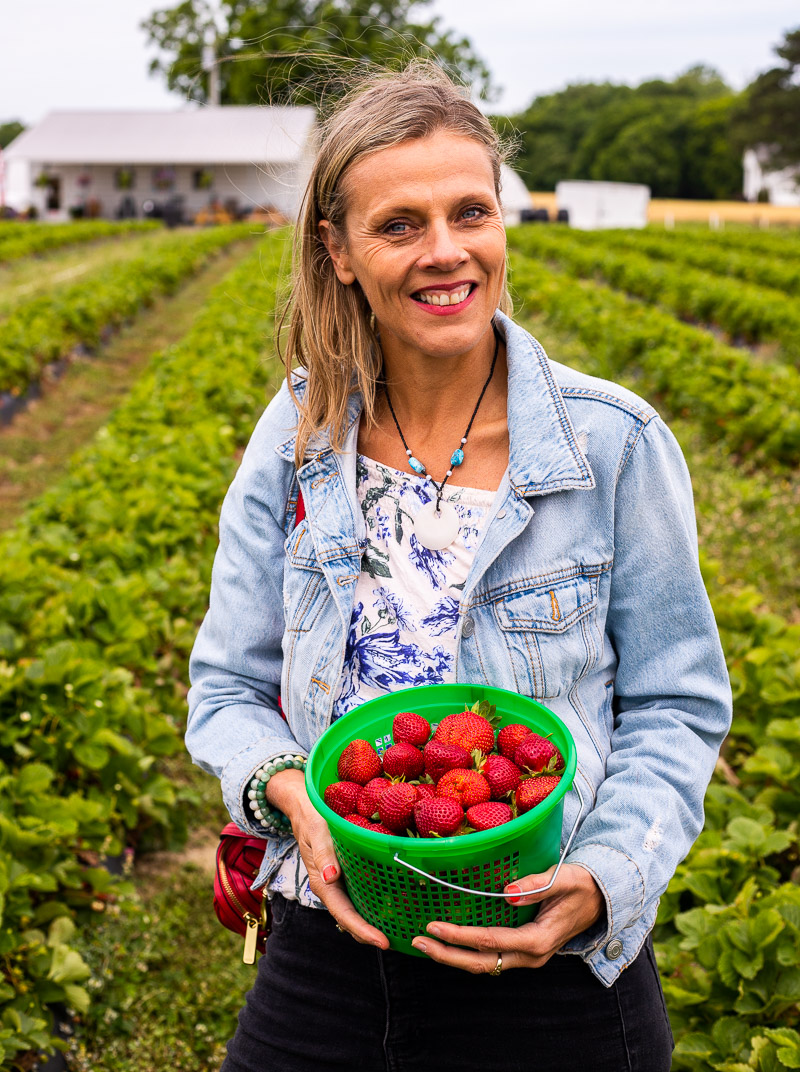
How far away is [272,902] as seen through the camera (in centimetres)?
182

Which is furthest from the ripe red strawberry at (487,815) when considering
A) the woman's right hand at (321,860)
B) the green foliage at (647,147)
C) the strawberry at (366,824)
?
the green foliage at (647,147)

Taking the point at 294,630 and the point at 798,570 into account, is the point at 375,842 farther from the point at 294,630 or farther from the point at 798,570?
the point at 798,570

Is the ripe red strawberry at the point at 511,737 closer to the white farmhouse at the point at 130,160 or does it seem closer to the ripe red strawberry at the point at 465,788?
the ripe red strawberry at the point at 465,788

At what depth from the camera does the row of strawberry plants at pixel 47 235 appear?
94.4ft

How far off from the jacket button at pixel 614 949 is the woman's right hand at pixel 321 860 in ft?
1.18

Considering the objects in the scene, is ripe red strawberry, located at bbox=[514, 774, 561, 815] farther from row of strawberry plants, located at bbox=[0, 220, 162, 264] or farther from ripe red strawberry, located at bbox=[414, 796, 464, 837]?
row of strawberry plants, located at bbox=[0, 220, 162, 264]

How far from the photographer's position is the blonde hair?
1653mm

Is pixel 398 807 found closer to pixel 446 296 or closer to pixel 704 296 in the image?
pixel 446 296

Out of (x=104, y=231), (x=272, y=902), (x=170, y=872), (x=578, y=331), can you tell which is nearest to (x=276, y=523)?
(x=272, y=902)

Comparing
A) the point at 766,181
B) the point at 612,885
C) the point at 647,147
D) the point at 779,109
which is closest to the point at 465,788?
the point at 612,885

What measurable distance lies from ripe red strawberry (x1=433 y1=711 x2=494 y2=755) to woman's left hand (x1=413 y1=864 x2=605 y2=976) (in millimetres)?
198

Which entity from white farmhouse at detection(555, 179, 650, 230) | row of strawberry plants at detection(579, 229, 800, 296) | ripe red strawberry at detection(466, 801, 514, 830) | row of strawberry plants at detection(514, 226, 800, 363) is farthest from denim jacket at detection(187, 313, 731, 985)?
white farmhouse at detection(555, 179, 650, 230)

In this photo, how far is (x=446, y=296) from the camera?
165 cm

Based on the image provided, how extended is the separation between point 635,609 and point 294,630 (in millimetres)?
580
